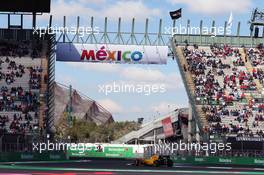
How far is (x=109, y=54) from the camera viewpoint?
74.3 meters

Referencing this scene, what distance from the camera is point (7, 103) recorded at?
68.8 metres

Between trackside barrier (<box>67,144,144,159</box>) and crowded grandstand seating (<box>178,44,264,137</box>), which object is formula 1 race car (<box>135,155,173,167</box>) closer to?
crowded grandstand seating (<box>178,44,264,137</box>)

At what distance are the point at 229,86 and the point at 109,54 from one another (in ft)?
46.9

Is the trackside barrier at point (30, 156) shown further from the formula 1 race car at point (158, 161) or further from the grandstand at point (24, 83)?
the formula 1 race car at point (158, 161)

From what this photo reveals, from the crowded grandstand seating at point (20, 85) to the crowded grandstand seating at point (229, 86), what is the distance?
57.7ft

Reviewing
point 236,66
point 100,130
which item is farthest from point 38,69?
point 100,130

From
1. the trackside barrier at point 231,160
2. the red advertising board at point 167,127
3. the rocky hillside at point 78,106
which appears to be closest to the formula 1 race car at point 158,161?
the trackside barrier at point 231,160

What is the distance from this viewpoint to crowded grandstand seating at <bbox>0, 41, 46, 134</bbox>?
6681 cm

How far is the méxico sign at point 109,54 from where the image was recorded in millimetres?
74062

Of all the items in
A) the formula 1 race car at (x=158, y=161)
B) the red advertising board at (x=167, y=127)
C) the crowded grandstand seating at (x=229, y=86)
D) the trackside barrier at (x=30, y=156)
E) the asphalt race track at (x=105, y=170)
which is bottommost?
the asphalt race track at (x=105, y=170)

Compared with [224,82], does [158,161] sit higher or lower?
lower

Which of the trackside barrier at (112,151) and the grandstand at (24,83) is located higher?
the grandstand at (24,83)

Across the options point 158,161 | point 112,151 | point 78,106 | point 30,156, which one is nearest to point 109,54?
point 112,151

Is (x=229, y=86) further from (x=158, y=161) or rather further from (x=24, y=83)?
(x=158, y=161)
